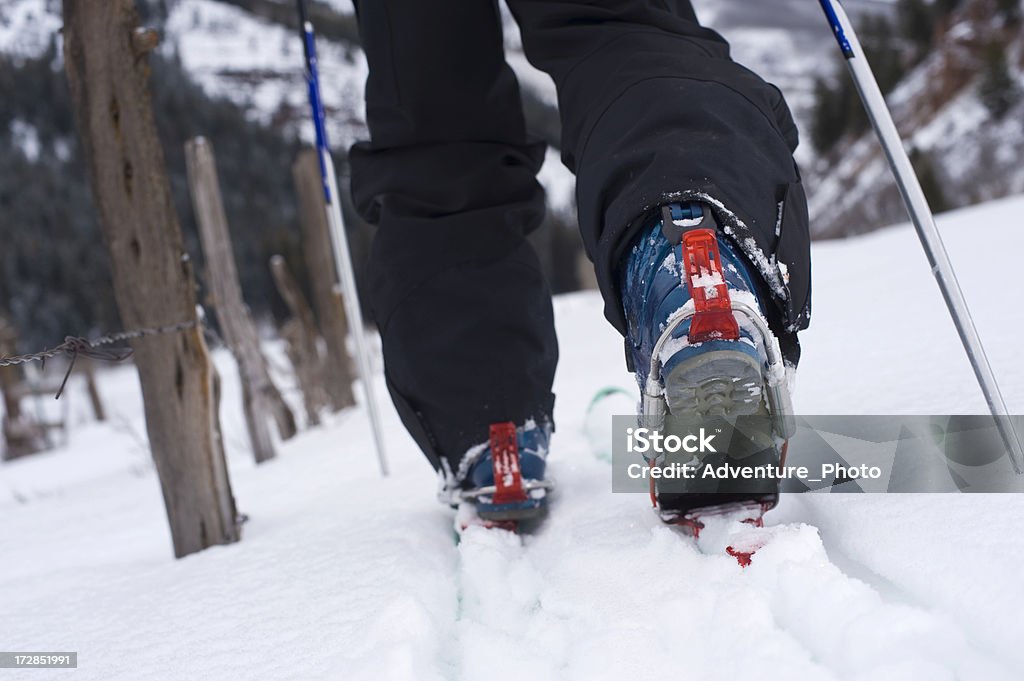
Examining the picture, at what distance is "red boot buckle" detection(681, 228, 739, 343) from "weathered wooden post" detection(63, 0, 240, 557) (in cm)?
89

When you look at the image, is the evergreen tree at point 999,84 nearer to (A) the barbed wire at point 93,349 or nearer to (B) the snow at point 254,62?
(A) the barbed wire at point 93,349

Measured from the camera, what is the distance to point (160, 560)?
1.21m

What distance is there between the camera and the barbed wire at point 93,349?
871 millimetres

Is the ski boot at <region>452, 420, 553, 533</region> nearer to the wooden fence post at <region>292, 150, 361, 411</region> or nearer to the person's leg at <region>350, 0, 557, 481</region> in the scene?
the person's leg at <region>350, 0, 557, 481</region>

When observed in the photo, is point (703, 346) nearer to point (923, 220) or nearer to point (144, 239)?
point (923, 220)

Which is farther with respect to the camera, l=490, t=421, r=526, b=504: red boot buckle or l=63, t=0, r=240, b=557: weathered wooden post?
l=63, t=0, r=240, b=557: weathered wooden post

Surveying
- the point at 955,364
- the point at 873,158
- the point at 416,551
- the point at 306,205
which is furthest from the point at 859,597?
the point at 873,158

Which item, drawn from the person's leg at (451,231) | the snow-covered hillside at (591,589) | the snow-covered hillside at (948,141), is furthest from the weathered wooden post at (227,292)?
the snow-covered hillside at (948,141)

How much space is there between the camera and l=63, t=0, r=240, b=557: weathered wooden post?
3.85 ft

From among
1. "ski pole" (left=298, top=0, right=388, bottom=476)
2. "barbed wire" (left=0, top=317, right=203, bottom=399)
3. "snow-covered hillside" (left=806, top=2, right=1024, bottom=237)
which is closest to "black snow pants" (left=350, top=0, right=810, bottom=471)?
"barbed wire" (left=0, top=317, right=203, bottom=399)

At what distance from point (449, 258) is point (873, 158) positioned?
18164 mm

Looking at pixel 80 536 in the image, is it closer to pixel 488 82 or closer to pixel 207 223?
pixel 488 82

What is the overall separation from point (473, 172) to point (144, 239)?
0.58 meters

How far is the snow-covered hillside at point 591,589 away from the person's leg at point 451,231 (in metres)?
0.17
